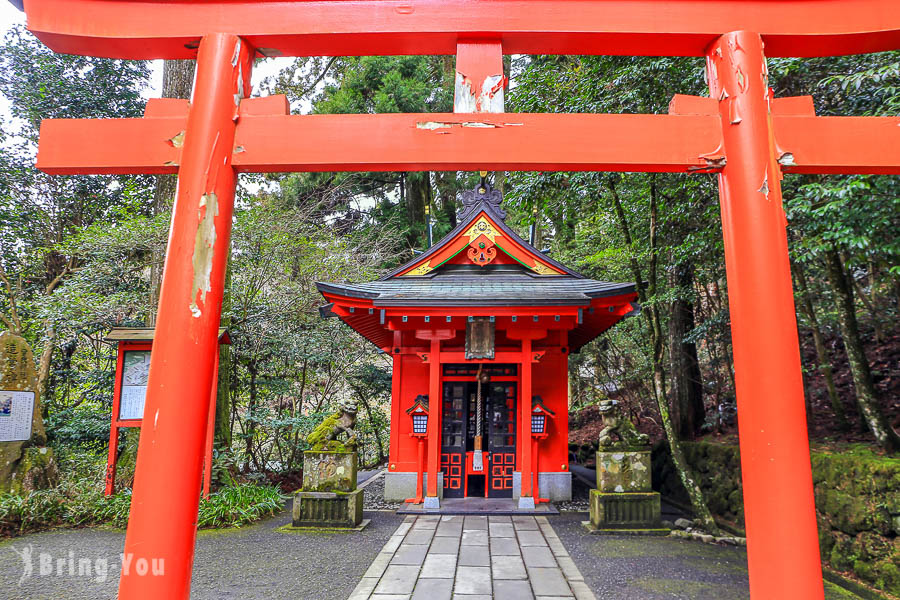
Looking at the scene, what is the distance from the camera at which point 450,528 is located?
668 centimetres

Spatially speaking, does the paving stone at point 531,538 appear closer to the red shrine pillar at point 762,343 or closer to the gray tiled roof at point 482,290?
the gray tiled roof at point 482,290

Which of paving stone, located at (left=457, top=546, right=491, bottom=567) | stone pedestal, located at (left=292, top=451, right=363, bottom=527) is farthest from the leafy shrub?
paving stone, located at (left=457, top=546, right=491, bottom=567)

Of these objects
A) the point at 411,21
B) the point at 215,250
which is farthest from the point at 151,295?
the point at 411,21

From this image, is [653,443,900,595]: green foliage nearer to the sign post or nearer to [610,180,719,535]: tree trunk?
[610,180,719,535]: tree trunk

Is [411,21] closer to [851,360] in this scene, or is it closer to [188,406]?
[188,406]

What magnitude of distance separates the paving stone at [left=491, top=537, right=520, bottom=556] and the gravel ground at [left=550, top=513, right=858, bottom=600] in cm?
65

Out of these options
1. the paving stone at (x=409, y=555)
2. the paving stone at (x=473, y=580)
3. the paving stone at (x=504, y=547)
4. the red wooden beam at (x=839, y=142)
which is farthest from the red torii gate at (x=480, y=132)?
the paving stone at (x=504, y=547)

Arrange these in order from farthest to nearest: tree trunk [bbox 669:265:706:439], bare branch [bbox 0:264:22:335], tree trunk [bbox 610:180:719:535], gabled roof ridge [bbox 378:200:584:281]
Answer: tree trunk [bbox 669:265:706:439] < gabled roof ridge [bbox 378:200:584:281] < bare branch [bbox 0:264:22:335] < tree trunk [bbox 610:180:719:535]

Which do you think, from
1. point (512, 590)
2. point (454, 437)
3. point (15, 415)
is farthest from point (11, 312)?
point (512, 590)

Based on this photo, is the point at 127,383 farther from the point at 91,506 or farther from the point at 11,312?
the point at 11,312

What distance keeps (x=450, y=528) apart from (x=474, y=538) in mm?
Result: 610

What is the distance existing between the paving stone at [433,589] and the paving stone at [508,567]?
0.53m

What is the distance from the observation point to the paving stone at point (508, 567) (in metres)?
4.78

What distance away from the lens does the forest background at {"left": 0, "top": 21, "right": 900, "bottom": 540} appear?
5336 mm
